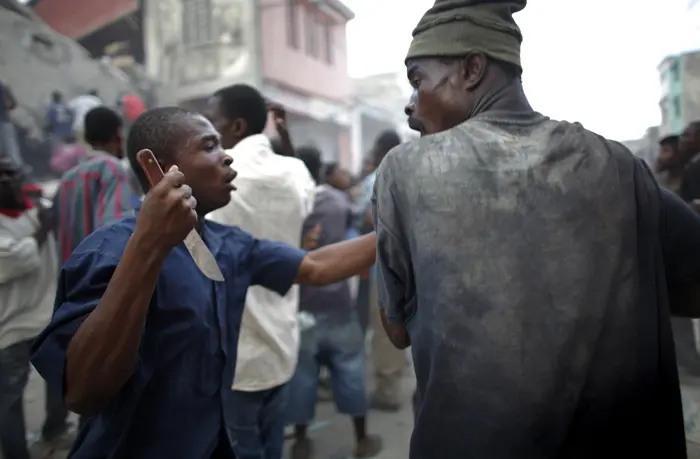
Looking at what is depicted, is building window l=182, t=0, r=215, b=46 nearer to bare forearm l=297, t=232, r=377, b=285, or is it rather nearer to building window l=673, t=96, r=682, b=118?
building window l=673, t=96, r=682, b=118

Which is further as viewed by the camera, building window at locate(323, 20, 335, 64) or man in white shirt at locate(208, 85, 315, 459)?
building window at locate(323, 20, 335, 64)

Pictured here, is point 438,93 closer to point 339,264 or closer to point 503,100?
point 503,100

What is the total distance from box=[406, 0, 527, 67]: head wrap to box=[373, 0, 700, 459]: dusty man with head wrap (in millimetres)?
160

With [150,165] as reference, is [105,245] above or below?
below

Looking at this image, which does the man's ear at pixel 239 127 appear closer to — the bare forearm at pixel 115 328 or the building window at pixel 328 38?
the bare forearm at pixel 115 328

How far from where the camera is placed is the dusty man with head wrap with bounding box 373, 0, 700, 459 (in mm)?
1019

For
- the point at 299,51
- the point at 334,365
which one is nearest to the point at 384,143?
the point at 334,365

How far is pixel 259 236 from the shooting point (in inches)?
97.4

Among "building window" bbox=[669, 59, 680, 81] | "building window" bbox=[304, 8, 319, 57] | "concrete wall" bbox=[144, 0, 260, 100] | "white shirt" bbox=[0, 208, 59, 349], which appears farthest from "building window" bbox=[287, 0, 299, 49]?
"white shirt" bbox=[0, 208, 59, 349]

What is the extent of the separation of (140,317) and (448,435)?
619 mm

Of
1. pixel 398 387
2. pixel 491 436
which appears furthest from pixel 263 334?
pixel 398 387

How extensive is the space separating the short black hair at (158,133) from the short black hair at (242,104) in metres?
0.93

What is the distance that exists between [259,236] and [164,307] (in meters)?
1.17

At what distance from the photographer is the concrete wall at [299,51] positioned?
1184 cm
